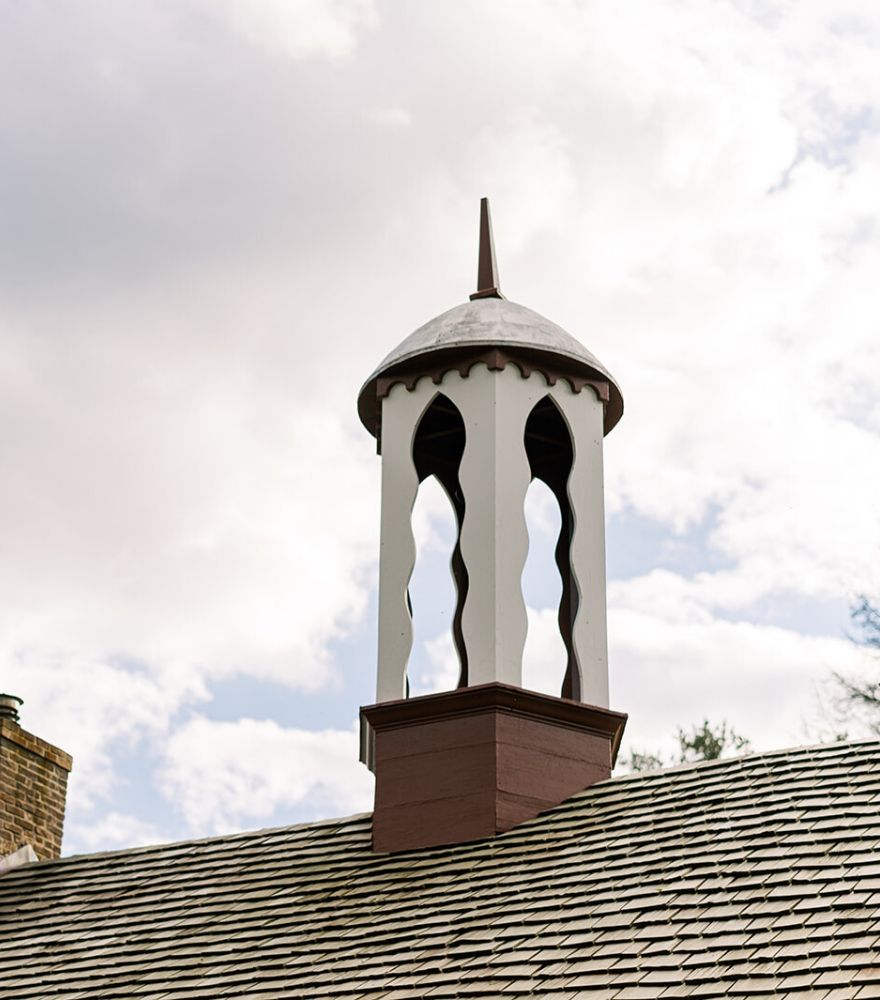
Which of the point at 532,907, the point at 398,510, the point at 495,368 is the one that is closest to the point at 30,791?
the point at 398,510

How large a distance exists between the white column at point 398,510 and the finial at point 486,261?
3.54ft

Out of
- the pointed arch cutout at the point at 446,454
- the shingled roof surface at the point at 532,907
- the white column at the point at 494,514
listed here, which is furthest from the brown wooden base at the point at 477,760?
the pointed arch cutout at the point at 446,454

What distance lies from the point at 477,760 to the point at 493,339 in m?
2.87

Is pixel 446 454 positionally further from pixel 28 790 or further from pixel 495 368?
pixel 28 790

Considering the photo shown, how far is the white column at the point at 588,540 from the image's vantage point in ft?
36.4

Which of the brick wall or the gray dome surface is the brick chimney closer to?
the brick wall

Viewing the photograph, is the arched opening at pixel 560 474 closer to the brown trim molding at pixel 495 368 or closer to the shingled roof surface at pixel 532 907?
the brown trim molding at pixel 495 368

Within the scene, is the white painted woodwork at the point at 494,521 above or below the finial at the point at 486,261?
below

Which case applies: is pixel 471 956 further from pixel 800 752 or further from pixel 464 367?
pixel 464 367

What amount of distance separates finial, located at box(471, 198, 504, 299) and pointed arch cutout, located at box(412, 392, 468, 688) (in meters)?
0.89

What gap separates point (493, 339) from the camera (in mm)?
11414

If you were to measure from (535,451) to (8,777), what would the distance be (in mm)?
4732

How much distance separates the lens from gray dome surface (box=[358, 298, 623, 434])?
11453mm

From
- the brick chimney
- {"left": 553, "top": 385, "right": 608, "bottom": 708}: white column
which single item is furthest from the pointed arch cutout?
the brick chimney
